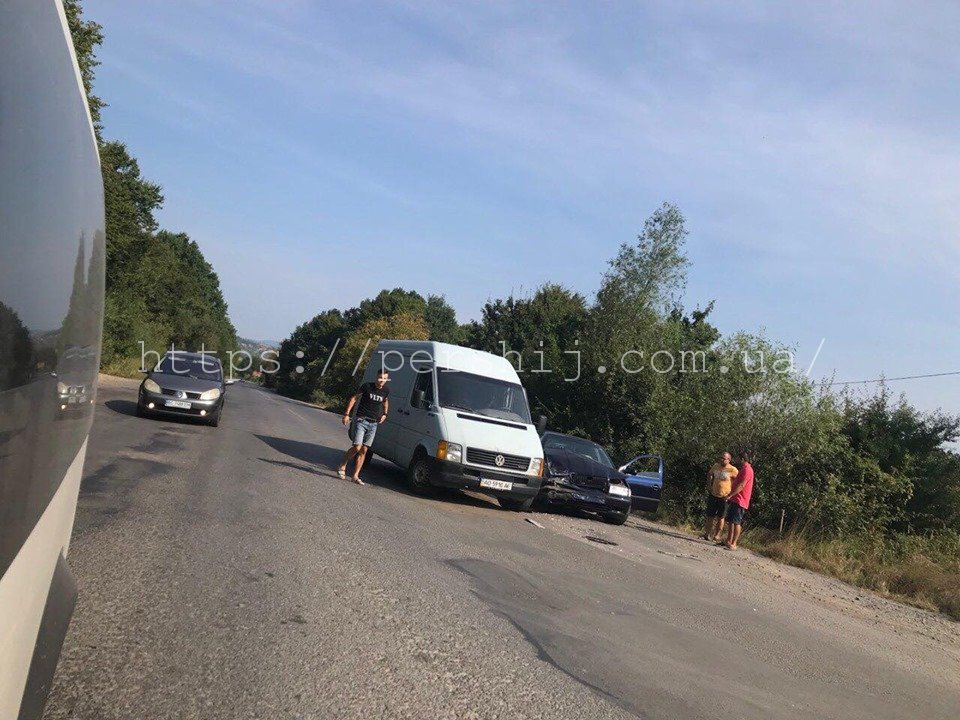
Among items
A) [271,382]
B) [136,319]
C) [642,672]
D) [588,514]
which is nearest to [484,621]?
[642,672]

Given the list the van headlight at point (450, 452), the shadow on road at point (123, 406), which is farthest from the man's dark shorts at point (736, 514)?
the shadow on road at point (123, 406)

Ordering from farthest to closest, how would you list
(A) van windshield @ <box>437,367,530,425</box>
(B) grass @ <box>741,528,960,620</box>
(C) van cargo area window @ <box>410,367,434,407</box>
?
1. (C) van cargo area window @ <box>410,367,434,407</box>
2. (A) van windshield @ <box>437,367,530,425</box>
3. (B) grass @ <box>741,528,960,620</box>

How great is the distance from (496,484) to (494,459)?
15.0 inches

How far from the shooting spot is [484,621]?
619 centimetres

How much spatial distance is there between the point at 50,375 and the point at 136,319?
54.8 meters

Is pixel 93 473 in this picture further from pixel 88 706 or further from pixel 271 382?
pixel 271 382

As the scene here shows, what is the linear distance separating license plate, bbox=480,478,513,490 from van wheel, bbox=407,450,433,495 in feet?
2.91

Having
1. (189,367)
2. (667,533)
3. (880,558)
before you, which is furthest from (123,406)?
(880,558)

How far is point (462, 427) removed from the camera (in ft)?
44.5

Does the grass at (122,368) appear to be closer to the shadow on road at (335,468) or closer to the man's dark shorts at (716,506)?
the shadow on road at (335,468)

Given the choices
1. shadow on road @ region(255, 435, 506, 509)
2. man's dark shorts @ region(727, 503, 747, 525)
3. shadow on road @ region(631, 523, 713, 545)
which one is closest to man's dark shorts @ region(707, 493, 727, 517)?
man's dark shorts @ region(727, 503, 747, 525)

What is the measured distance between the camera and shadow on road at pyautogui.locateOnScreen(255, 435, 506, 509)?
47.1ft

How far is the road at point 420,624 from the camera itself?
446 cm

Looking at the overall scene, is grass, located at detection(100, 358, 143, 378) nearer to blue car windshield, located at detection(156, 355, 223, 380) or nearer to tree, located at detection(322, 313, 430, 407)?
tree, located at detection(322, 313, 430, 407)
